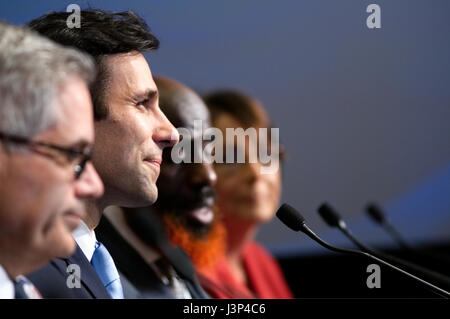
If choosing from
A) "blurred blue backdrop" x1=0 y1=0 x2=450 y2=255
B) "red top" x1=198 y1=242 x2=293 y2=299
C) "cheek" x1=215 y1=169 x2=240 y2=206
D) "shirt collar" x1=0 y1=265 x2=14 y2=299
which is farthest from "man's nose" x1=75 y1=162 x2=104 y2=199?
"cheek" x1=215 y1=169 x2=240 y2=206

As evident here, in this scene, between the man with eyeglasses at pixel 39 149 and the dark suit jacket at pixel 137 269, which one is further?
the dark suit jacket at pixel 137 269

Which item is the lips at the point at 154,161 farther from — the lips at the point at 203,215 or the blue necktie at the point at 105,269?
the lips at the point at 203,215

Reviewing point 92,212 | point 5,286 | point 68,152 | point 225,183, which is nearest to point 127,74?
point 92,212

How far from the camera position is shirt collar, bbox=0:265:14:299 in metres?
1.02

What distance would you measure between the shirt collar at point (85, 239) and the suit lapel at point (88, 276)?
0.03 metres

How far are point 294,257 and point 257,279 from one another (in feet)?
1.05

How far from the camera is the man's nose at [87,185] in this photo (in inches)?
39.9

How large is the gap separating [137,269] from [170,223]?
12.8 inches

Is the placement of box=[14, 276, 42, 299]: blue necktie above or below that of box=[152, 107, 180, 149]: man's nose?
below

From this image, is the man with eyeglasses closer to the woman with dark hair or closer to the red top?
the red top

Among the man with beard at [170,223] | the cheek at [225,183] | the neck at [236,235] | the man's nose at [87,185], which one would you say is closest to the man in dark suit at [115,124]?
the man with beard at [170,223]

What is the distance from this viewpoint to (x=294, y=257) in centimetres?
289

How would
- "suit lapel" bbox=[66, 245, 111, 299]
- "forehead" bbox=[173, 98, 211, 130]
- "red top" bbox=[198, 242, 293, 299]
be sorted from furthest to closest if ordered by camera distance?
"red top" bbox=[198, 242, 293, 299]
"forehead" bbox=[173, 98, 211, 130]
"suit lapel" bbox=[66, 245, 111, 299]

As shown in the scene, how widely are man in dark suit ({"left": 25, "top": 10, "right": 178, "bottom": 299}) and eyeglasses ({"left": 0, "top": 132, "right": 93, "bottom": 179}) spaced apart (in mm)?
270
